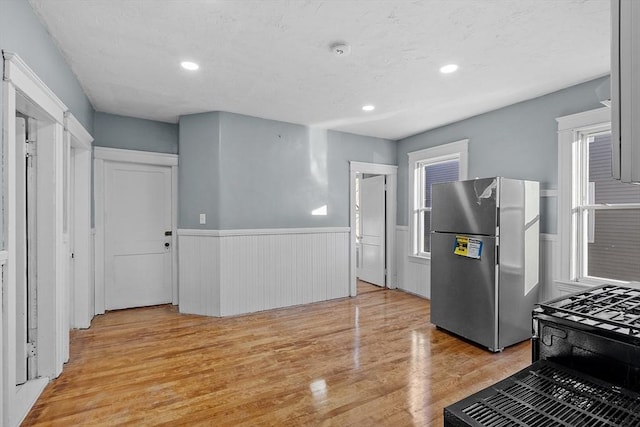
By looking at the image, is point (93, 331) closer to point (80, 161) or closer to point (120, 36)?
point (80, 161)

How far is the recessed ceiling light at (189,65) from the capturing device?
282 centimetres

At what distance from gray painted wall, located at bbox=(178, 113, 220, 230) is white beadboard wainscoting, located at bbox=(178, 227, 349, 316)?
0.73ft

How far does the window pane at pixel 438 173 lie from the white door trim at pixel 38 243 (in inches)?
174

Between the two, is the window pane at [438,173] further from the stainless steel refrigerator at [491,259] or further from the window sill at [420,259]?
the stainless steel refrigerator at [491,259]

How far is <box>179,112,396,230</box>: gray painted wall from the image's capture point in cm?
420

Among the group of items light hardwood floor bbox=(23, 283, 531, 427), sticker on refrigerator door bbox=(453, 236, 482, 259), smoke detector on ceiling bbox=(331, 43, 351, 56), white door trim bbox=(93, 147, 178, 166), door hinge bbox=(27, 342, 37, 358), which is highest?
smoke detector on ceiling bbox=(331, 43, 351, 56)

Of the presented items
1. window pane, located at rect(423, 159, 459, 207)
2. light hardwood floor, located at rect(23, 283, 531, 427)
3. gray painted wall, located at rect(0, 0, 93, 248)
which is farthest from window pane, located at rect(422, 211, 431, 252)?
gray painted wall, located at rect(0, 0, 93, 248)

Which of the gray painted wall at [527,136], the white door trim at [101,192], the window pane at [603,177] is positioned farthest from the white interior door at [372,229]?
the white door trim at [101,192]

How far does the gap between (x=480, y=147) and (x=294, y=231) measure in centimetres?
268

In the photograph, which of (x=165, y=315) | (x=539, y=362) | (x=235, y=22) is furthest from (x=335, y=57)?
(x=165, y=315)

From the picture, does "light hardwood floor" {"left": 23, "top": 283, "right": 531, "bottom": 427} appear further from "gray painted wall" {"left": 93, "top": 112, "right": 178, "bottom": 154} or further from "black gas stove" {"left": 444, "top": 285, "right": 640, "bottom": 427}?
"gray painted wall" {"left": 93, "top": 112, "right": 178, "bottom": 154}

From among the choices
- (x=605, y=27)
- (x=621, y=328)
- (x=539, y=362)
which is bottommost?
(x=539, y=362)

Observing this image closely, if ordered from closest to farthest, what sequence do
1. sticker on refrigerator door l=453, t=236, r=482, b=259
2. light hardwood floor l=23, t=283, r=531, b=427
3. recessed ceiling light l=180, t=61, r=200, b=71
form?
light hardwood floor l=23, t=283, r=531, b=427
recessed ceiling light l=180, t=61, r=200, b=71
sticker on refrigerator door l=453, t=236, r=482, b=259

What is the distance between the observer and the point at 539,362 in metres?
1.09
